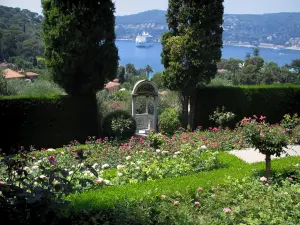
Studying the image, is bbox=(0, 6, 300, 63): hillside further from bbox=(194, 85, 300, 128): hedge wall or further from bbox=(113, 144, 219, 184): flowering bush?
bbox=(113, 144, 219, 184): flowering bush

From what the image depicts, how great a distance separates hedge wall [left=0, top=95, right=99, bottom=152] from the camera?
10.2m

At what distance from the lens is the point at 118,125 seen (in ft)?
36.1

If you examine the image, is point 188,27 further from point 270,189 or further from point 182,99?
point 270,189

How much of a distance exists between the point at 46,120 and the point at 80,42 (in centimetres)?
271

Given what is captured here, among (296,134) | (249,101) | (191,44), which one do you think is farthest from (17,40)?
(296,134)

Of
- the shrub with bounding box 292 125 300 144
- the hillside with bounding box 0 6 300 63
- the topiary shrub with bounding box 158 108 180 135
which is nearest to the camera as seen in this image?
the shrub with bounding box 292 125 300 144

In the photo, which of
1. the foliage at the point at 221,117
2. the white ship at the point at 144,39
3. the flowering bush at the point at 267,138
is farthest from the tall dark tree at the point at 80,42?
the white ship at the point at 144,39

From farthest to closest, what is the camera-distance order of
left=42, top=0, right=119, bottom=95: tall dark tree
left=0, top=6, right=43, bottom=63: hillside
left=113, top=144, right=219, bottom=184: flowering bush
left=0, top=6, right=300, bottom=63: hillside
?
left=0, top=6, right=300, bottom=63: hillside → left=0, top=6, right=43, bottom=63: hillside → left=42, top=0, right=119, bottom=95: tall dark tree → left=113, top=144, right=219, bottom=184: flowering bush

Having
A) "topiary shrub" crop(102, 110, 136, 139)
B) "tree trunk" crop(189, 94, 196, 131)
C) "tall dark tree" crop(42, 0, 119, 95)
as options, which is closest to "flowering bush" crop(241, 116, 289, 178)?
"topiary shrub" crop(102, 110, 136, 139)

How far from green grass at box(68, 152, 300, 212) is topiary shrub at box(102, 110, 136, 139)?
5.11 metres

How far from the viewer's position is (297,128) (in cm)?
1021

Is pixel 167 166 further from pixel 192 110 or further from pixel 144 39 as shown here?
pixel 144 39

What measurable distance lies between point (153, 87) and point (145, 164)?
22.4ft

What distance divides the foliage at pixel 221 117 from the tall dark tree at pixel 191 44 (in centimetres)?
91
